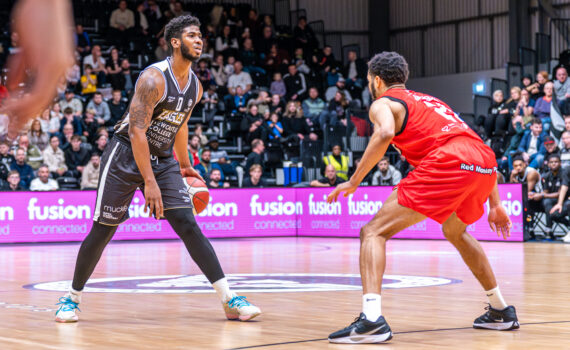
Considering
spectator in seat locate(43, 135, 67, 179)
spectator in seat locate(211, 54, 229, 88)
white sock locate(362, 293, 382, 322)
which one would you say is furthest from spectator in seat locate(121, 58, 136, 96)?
white sock locate(362, 293, 382, 322)

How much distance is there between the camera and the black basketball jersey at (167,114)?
20.5 feet

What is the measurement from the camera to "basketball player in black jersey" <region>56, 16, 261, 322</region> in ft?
20.2

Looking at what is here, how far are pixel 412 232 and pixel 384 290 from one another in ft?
31.0

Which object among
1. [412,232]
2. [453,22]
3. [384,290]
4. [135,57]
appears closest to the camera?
[384,290]

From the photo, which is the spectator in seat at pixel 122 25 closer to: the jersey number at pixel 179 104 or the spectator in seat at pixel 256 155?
the spectator in seat at pixel 256 155

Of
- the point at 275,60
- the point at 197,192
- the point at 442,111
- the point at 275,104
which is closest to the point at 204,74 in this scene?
the point at 275,104

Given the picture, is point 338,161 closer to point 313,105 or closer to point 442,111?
point 313,105

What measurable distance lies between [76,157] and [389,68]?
14103 mm

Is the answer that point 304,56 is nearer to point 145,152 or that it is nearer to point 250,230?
point 250,230

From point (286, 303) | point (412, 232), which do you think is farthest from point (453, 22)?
point (286, 303)

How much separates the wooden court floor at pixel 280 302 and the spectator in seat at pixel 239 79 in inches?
421

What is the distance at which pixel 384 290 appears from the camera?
8055mm

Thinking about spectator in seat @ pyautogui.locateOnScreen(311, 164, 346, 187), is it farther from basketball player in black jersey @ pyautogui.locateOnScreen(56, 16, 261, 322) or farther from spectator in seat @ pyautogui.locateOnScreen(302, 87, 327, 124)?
basketball player in black jersey @ pyautogui.locateOnScreen(56, 16, 261, 322)

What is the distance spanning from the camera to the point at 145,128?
606 cm
